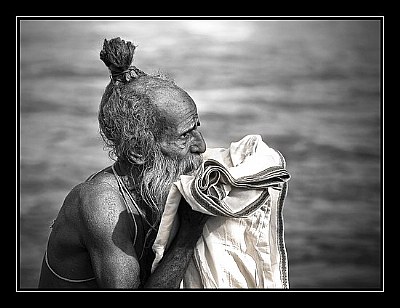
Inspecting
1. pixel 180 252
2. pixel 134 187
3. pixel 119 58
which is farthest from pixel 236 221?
pixel 119 58

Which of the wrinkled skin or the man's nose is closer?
the wrinkled skin

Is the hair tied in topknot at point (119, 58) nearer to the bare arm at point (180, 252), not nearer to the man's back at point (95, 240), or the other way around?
the man's back at point (95, 240)

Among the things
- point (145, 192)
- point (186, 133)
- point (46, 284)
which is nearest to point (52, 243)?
point (46, 284)

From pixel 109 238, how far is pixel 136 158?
0.73 feet

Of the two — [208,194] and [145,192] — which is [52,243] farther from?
[208,194]

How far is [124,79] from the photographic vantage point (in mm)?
2416

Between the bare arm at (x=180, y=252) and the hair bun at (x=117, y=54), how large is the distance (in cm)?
38

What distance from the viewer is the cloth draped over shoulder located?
2229 millimetres

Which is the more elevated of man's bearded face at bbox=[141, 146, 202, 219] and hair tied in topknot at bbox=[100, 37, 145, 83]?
hair tied in topknot at bbox=[100, 37, 145, 83]

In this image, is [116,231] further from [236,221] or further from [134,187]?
[236,221]

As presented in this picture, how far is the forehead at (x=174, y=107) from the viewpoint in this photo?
2365 millimetres

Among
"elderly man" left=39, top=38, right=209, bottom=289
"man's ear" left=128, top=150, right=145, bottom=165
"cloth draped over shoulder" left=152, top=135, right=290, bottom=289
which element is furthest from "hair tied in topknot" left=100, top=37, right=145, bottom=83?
"cloth draped over shoulder" left=152, top=135, right=290, bottom=289

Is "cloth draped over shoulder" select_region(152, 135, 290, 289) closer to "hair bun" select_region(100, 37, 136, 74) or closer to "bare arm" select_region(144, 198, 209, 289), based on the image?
"bare arm" select_region(144, 198, 209, 289)

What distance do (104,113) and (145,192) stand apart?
0.74ft
